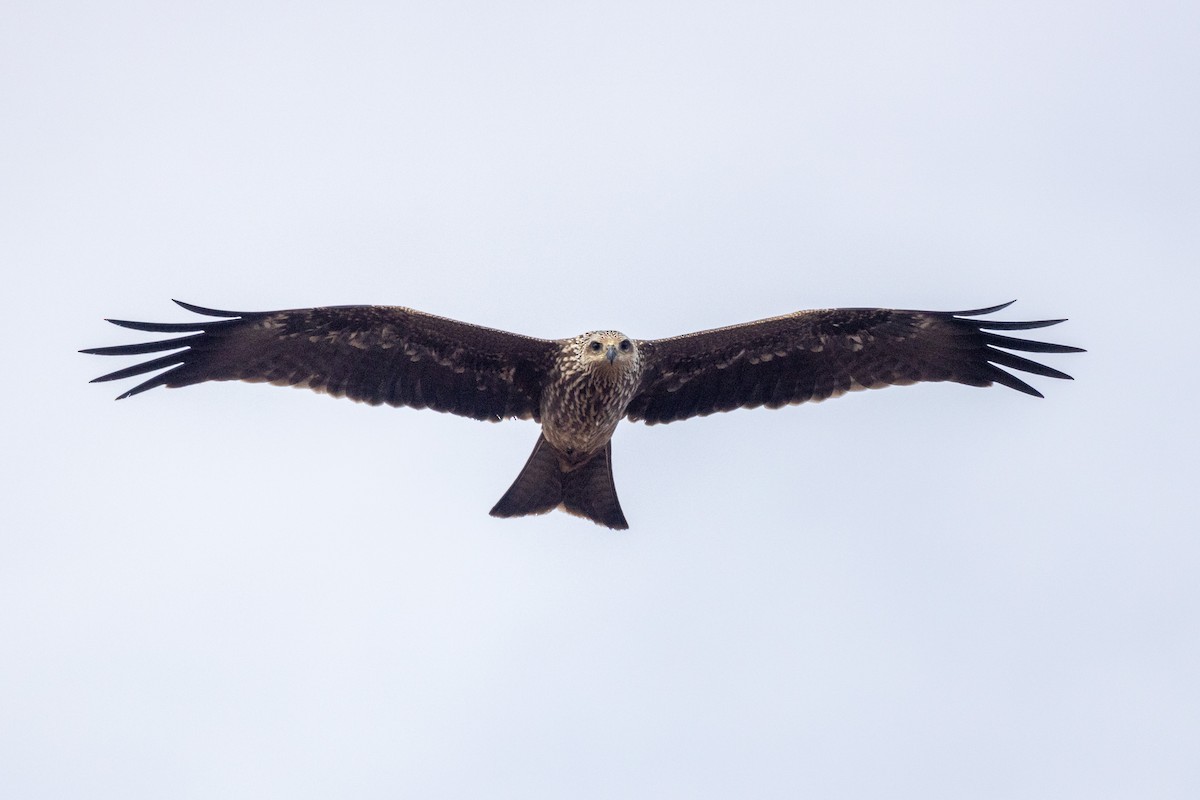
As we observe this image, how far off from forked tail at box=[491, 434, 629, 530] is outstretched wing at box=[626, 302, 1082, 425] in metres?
0.66

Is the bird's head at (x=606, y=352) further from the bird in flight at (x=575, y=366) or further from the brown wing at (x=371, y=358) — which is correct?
the brown wing at (x=371, y=358)

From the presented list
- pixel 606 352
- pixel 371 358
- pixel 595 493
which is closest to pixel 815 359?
pixel 606 352

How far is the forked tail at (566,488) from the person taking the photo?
12.0m

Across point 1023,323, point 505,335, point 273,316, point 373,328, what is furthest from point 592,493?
point 1023,323

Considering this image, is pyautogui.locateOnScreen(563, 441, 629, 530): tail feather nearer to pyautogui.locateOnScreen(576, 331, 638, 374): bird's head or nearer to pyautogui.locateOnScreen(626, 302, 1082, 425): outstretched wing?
pyautogui.locateOnScreen(626, 302, 1082, 425): outstretched wing

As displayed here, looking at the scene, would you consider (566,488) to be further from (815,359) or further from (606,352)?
(815,359)

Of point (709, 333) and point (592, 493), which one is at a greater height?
point (709, 333)

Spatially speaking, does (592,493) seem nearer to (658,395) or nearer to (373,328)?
(658,395)

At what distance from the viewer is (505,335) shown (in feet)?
38.6

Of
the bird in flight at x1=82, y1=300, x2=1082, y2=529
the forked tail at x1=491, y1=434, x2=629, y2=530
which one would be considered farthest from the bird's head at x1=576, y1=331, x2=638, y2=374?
the forked tail at x1=491, y1=434, x2=629, y2=530

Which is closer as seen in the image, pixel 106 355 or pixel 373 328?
Result: pixel 106 355

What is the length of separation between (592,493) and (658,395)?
1.07 meters

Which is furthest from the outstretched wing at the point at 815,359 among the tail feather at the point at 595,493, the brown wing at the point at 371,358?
the brown wing at the point at 371,358

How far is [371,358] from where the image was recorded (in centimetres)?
1183
